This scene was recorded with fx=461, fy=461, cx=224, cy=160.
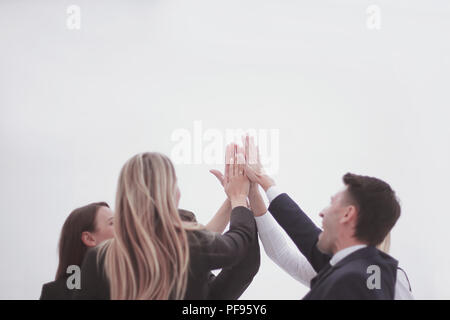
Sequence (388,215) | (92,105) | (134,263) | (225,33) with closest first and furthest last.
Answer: (134,263) → (388,215) → (92,105) → (225,33)

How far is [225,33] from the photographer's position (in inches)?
105

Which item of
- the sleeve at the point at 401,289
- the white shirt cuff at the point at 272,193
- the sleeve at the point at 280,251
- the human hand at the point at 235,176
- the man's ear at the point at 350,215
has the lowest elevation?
the sleeve at the point at 401,289

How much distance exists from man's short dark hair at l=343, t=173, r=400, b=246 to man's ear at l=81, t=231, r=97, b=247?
1005mm

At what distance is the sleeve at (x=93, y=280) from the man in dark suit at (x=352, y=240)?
0.70m

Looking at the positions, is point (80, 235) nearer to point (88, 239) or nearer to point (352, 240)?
point (88, 239)

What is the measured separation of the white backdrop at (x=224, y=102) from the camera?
2490 millimetres

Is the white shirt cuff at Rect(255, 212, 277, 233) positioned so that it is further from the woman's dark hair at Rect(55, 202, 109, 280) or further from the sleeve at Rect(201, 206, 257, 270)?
the woman's dark hair at Rect(55, 202, 109, 280)

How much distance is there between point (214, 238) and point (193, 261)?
106 mm

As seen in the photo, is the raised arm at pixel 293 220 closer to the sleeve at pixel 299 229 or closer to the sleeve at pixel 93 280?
the sleeve at pixel 299 229

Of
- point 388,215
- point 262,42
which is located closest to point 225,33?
point 262,42

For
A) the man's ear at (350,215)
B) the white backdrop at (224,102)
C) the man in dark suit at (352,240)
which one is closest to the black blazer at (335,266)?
the man in dark suit at (352,240)

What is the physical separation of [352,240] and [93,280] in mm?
933

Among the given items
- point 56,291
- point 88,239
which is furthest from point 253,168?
point 56,291
